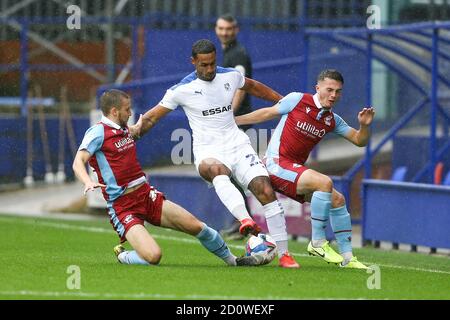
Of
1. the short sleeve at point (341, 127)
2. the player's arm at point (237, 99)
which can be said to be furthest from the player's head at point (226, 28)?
the short sleeve at point (341, 127)

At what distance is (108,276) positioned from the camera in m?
11.4

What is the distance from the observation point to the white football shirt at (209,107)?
41.8ft

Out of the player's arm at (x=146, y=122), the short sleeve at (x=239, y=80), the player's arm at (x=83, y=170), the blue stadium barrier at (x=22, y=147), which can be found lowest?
the blue stadium barrier at (x=22, y=147)

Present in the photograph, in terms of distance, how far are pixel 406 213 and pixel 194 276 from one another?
509cm

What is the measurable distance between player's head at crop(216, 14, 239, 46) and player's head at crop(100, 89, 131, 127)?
4204mm

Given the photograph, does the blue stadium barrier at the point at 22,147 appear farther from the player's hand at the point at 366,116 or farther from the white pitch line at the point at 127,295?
the white pitch line at the point at 127,295

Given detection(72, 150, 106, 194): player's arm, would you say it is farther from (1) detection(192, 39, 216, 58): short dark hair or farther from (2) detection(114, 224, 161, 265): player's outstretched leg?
(1) detection(192, 39, 216, 58): short dark hair

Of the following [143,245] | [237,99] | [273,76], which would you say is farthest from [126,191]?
[273,76]

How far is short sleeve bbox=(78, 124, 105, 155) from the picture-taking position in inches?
470

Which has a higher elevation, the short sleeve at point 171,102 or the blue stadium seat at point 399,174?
the short sleeve at point 171,102

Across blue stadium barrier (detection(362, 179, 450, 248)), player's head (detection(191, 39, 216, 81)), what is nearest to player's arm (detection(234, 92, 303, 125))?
player's head (detection(191, 39, 216, 81))

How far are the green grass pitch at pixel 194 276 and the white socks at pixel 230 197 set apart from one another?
0.49 meters
